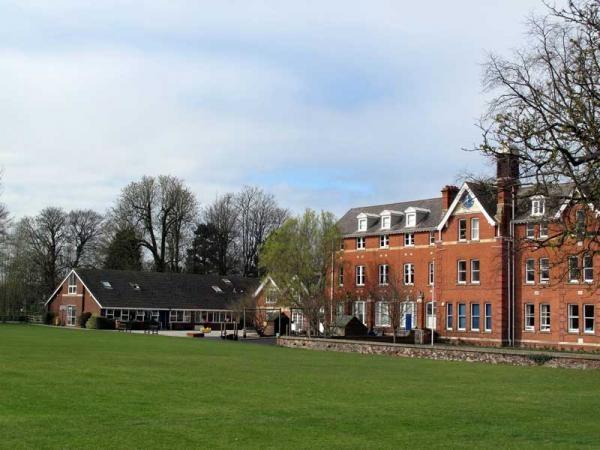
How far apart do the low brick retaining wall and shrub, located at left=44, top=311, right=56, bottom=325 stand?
39391mm

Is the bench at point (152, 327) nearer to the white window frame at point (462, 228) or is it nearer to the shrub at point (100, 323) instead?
the shrub at point (100, 323)

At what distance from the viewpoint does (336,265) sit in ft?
209

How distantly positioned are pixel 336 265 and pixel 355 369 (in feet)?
119

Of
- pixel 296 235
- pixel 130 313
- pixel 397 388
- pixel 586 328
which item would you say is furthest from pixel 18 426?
pixel 130 313

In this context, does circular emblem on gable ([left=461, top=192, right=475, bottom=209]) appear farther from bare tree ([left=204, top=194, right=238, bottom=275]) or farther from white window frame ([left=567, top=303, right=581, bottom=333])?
bare tree ([left=204, top=194, right=238, bottom=275])

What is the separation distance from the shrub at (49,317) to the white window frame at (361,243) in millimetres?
34503

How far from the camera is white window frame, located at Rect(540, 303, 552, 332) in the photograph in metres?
50.2

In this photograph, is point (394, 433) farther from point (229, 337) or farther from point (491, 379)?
point (229, 337)

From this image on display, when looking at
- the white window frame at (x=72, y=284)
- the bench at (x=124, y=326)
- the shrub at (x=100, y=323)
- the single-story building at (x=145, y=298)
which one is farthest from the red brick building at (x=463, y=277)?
the white window frame at (x=72, y=284)

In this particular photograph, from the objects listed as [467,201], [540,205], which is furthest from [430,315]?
[540,205]

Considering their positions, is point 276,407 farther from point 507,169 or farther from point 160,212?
A: point 160,212

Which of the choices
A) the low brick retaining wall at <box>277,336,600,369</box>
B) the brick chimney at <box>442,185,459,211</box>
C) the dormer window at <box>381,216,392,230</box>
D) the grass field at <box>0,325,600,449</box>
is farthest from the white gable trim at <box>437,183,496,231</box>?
the grass field at <box>0,325,600,449</box>

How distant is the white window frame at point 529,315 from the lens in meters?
51.2

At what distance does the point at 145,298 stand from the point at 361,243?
24.8 meters
